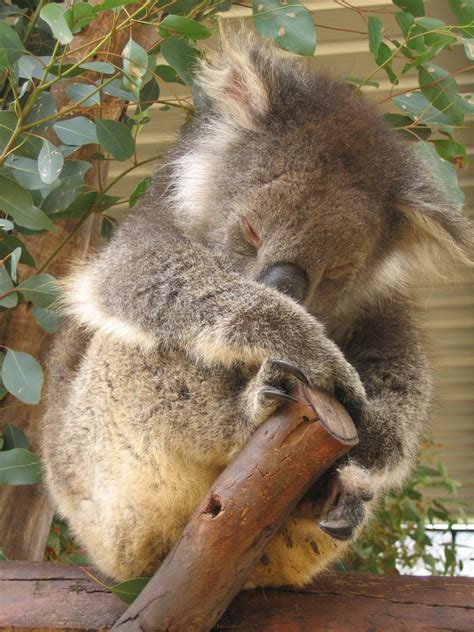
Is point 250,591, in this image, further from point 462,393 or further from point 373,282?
point 462,393

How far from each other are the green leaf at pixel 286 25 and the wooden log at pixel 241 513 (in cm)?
119

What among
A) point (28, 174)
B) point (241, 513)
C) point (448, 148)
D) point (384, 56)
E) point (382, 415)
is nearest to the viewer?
point (241, 513)

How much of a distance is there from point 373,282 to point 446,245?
26cm

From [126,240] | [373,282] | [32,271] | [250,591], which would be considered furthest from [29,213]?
[250,591]

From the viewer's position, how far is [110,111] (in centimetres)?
340

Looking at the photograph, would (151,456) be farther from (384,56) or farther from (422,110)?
(384,56)

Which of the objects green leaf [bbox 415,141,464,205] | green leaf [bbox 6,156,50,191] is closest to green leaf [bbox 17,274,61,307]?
green leaf [bbox 6,156,50,191]

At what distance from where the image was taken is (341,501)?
2.19 metres

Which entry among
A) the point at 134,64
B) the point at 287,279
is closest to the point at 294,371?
the point at 287,279

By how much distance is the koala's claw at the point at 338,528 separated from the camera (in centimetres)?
211

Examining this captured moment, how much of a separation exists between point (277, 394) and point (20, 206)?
3.72 feet

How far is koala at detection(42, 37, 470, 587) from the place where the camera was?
2295 millimetres

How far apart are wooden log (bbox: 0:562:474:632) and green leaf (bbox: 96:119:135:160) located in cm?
131

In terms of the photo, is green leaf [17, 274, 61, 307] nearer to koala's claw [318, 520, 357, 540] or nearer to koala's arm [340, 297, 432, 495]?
koala's arm [340, 297, 432, 495]
